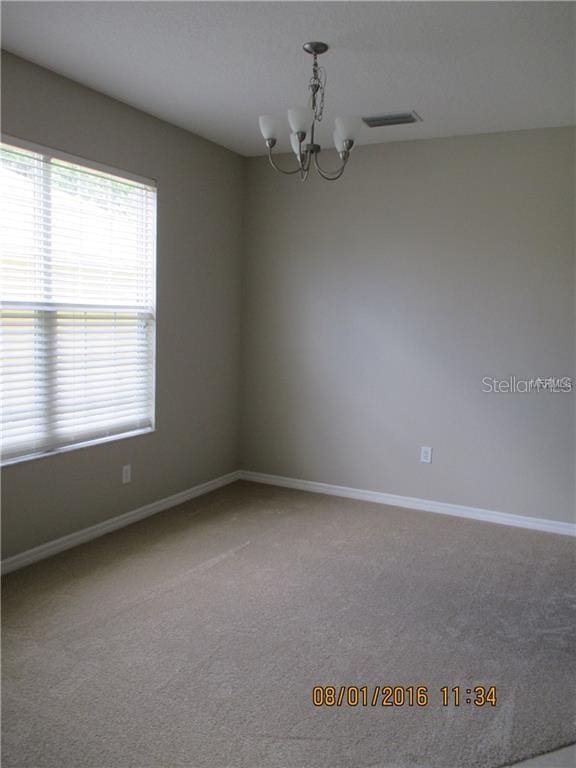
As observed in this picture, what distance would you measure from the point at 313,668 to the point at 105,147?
303 cm

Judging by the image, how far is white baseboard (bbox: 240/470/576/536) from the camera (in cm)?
432

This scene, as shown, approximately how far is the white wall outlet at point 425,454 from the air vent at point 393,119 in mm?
2192

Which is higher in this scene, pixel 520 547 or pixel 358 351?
pixel 358 351

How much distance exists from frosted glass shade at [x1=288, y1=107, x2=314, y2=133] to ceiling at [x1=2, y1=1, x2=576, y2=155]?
339mm

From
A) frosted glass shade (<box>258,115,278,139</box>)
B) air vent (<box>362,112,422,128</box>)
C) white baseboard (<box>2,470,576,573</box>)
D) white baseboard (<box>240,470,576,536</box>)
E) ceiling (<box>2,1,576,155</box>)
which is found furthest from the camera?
white baseboard (<box>240,470,576,536</box>)

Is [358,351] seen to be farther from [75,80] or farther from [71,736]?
[71,736]

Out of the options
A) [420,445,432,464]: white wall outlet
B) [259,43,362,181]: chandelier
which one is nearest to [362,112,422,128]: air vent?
[259,43,362,181]: chandelier

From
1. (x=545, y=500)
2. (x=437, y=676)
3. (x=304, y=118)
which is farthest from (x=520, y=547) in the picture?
(x=304, y=118)

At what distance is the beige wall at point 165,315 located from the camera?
3.42 m

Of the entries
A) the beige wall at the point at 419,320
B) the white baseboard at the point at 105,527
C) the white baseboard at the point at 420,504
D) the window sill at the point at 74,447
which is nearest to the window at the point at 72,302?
the window sill at the point at 74,447

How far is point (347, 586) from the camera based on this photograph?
335 cm

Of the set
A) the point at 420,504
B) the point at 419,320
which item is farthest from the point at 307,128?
the point at 420,504

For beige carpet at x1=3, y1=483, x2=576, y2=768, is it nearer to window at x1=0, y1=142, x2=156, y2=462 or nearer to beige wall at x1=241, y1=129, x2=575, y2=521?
beige wall at x1=241, y1=129, x2=575, y2=521

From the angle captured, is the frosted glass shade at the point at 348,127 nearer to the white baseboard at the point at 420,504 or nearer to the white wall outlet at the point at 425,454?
the white wall outlet at the point at 425,454
